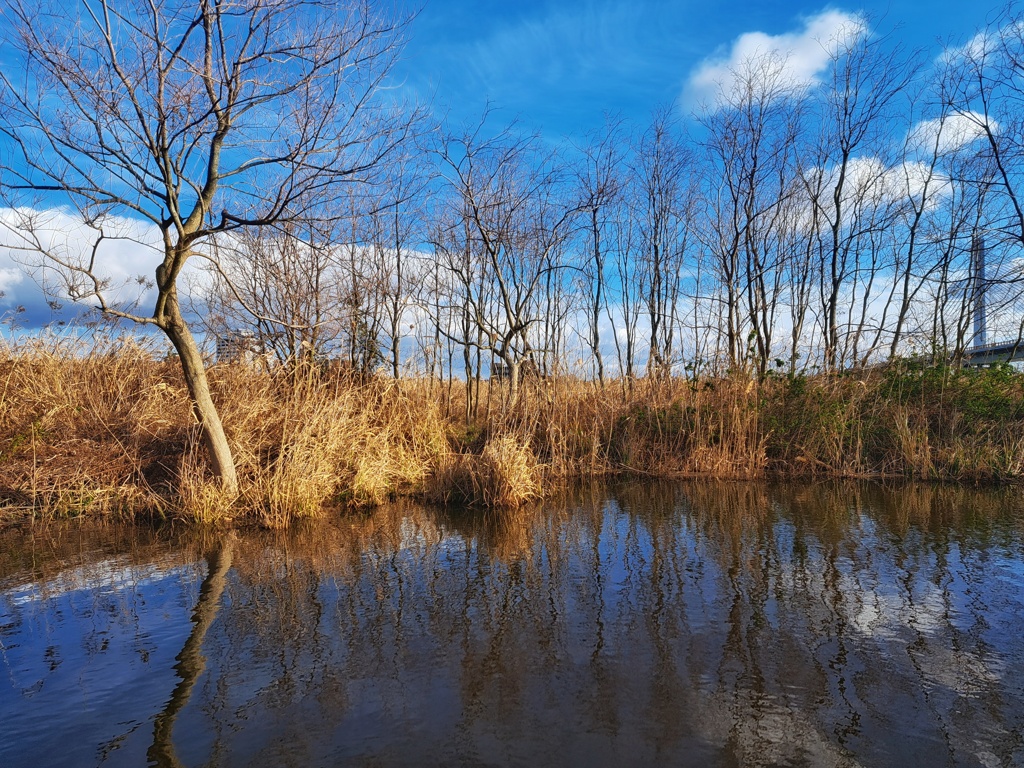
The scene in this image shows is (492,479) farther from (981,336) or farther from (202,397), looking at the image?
(981,336)

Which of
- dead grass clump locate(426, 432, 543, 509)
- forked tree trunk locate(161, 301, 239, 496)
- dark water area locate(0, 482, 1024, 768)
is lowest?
dark water area locate(0, 482, 1024, 768)

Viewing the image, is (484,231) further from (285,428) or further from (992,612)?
(992,612)

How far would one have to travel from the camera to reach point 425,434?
923 cm

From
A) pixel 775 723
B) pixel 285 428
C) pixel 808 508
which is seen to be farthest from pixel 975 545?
pixel 285 428

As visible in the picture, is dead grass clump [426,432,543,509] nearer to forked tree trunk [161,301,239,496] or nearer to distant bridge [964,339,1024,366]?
forked tree trunk [161,301,239,496]

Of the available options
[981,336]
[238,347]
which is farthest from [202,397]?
[981,336]

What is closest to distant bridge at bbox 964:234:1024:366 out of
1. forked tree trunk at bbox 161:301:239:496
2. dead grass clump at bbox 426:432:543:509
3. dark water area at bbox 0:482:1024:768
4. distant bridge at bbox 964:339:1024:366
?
distant bridge at bbox 964:339:1024:366

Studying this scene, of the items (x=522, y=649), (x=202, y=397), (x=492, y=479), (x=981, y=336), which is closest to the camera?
(x=522, y=649)

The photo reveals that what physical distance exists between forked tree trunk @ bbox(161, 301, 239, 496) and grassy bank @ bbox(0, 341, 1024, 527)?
0.21m

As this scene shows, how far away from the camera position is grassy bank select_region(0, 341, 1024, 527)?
22.8 feet

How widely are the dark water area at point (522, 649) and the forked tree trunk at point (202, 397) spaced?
0.99 meters

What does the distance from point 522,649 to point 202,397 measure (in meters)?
5.06

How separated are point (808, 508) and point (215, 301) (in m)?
10.7

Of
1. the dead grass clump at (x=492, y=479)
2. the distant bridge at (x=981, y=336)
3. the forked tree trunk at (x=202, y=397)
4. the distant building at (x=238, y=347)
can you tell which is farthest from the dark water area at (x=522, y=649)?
the distant bridge at (x=981, y=336)
